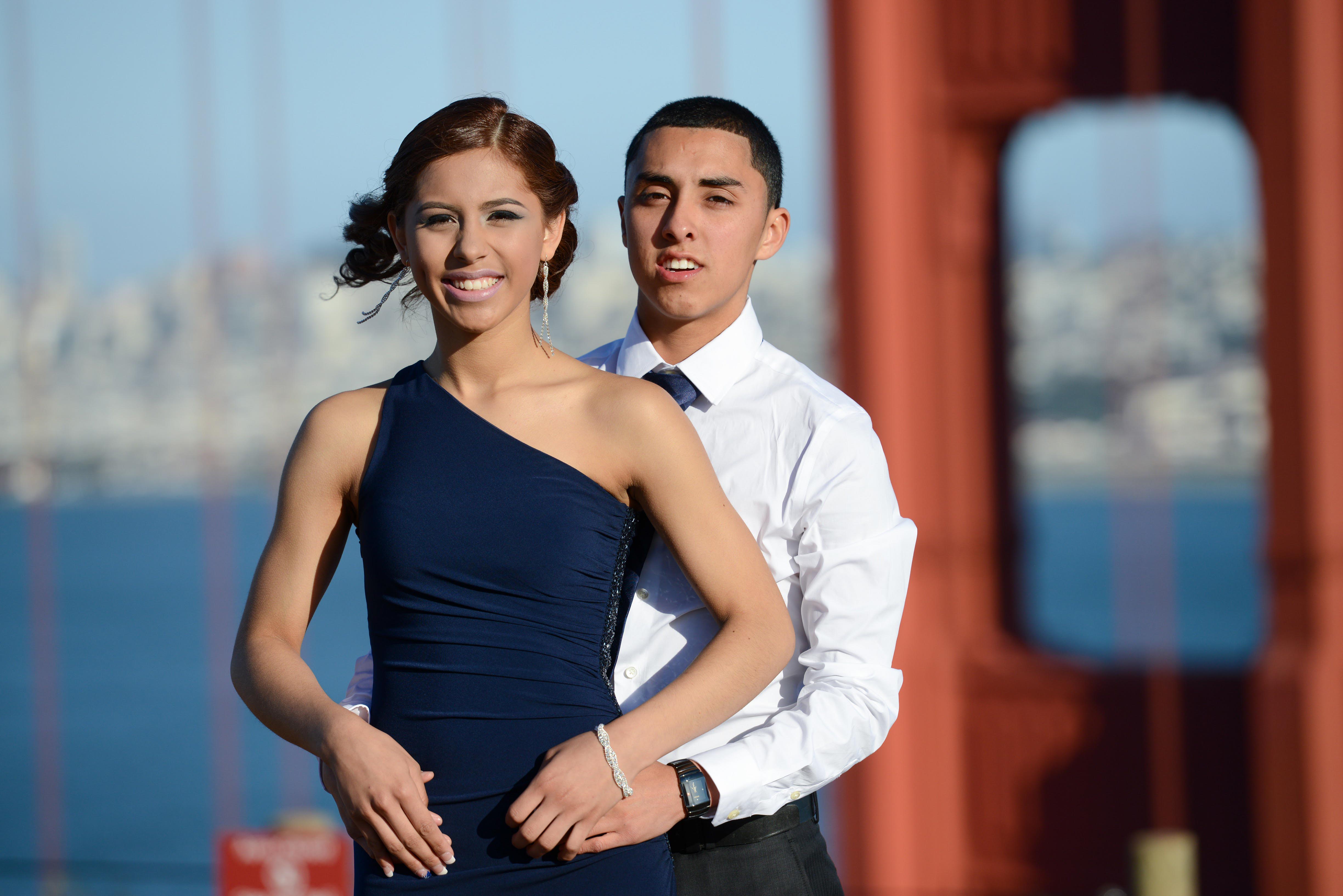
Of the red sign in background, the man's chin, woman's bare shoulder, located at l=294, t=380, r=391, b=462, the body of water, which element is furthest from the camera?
the body of water

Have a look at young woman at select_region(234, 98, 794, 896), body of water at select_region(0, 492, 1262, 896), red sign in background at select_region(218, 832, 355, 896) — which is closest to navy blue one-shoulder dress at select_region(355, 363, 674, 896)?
young woman at select_region(234, 98, 794, 896)

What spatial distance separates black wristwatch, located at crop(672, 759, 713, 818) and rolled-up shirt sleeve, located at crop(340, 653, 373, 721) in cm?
24

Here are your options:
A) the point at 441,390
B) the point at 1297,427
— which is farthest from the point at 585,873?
the point at 1297,427

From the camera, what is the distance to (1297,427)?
193 inches

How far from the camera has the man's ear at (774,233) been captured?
56.8 inches

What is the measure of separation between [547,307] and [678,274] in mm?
184

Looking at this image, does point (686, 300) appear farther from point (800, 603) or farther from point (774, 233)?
point (800, 603)

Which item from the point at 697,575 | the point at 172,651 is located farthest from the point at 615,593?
the point at 172,651

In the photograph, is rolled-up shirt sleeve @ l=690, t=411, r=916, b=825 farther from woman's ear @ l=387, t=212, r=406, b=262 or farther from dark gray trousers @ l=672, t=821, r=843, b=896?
woman's ear @ l=387, t=212, r=406, b=262

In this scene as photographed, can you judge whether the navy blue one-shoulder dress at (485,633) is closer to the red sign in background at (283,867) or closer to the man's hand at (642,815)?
the man's hand at (642,815)

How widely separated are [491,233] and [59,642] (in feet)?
134

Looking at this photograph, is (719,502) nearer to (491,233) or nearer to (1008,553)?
(491,233)

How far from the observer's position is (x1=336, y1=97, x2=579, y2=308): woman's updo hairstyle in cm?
110

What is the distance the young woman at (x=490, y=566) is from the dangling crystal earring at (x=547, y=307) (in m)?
0.02
